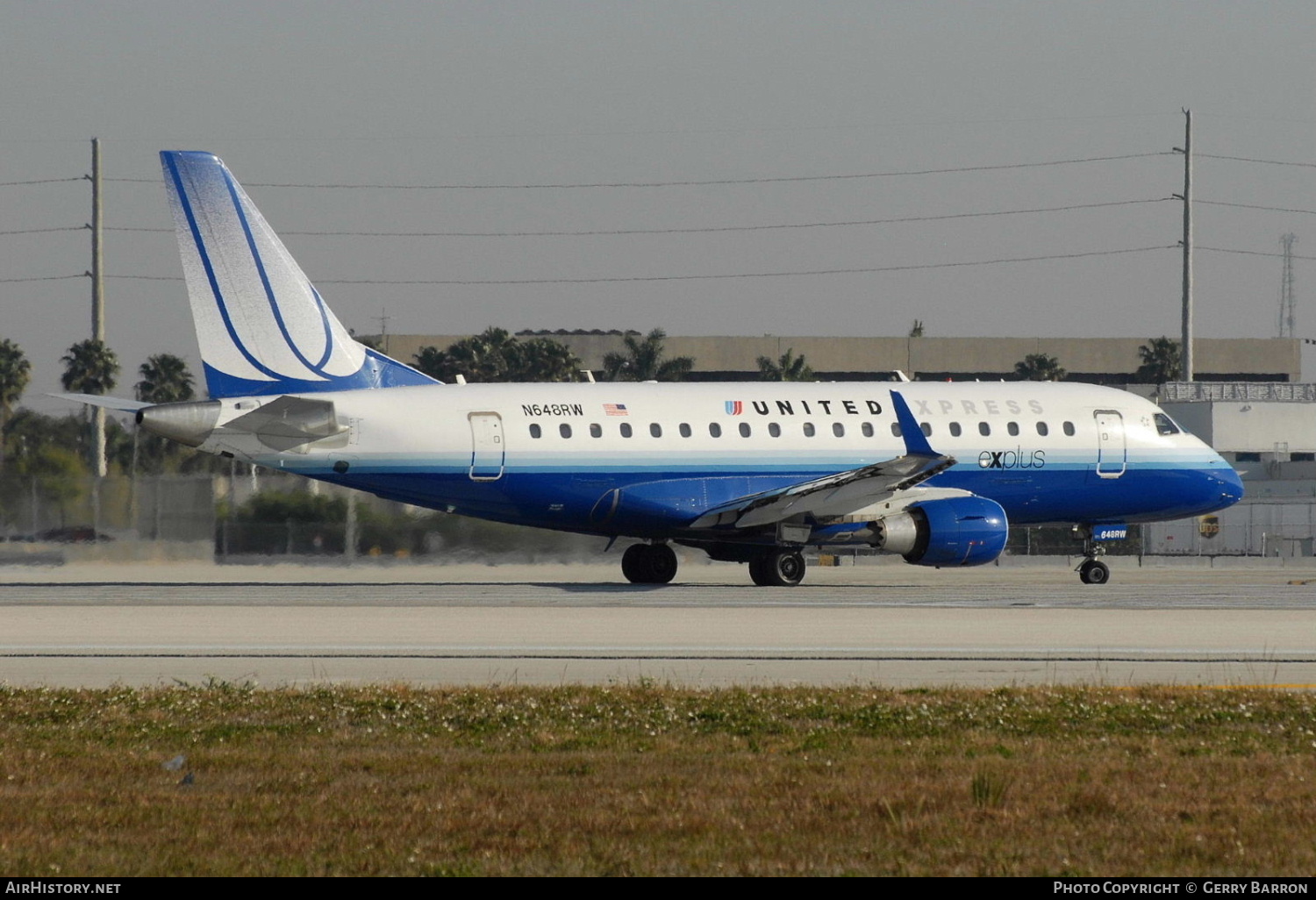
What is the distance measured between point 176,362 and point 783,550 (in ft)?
231

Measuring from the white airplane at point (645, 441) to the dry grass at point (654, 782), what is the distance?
707 inches

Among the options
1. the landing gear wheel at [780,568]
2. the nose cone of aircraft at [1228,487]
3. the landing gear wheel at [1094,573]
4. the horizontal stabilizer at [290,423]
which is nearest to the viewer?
the horizontal stabilizer at [290,423]

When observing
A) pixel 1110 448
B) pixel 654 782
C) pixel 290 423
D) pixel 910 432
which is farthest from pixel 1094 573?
pixel 654 782

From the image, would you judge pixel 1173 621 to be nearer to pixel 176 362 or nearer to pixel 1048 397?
pixel 1048 397

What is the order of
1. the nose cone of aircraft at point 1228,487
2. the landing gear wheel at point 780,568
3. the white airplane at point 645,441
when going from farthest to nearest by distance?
the nose cone of aircraft at point 1228,487 < the landing gear wheel at point 780,568 < the white airplane at point 645,441

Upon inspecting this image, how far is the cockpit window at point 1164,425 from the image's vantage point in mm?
40875

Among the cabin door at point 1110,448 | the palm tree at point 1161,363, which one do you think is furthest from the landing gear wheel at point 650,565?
the palm tree at point 1161,363

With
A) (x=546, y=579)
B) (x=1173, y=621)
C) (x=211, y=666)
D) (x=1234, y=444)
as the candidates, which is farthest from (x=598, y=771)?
(x=1234, y=444)

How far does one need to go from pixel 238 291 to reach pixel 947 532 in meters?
15.6

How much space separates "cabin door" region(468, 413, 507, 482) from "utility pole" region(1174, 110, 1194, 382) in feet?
153

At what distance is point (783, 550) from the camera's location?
37.4 m

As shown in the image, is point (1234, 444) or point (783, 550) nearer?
point (783, 550)

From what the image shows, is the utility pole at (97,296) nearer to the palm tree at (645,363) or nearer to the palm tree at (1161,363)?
the palm tree at (645,363)

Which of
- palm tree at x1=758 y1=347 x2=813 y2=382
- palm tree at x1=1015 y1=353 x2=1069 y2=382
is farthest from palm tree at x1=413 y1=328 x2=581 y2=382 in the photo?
palm tree at x1=1015 y1=353 x2=1069 y2=382
